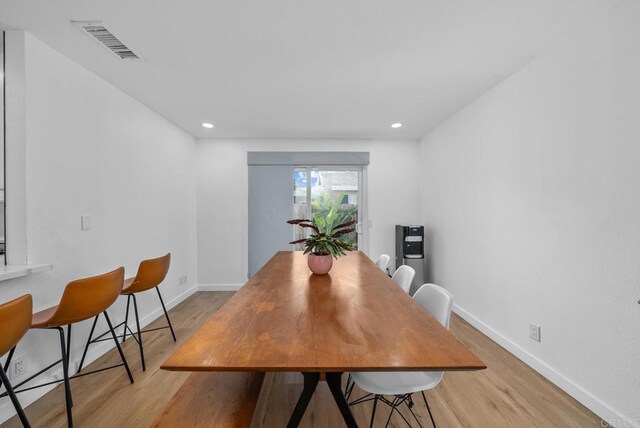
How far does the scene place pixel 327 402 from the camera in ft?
6.01

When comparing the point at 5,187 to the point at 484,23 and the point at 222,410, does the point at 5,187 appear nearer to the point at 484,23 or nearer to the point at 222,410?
the point at 222,410

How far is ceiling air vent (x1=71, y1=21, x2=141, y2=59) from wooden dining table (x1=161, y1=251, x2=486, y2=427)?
198 centimetres

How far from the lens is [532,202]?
2.25 meters

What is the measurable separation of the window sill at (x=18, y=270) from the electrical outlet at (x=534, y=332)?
3.66 meters

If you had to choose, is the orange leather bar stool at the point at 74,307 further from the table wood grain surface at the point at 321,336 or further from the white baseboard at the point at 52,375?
the table wood grain surface at the point at 321,336

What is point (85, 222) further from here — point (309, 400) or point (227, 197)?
point (309, 400)

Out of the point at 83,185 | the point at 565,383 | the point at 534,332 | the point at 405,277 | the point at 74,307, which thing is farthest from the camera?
the point at 83,185

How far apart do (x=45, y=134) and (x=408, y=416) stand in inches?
126

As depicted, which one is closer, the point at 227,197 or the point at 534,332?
the point at 534,332

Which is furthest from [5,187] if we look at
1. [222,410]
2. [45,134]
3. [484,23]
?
[484,23]

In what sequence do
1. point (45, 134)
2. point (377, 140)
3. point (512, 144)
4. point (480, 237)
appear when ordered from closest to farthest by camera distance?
point (45, 134) < point (512, 144) < point (480, 237) < point (377, 140)

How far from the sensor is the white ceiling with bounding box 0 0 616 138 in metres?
1.65

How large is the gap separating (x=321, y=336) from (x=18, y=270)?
2.01 m

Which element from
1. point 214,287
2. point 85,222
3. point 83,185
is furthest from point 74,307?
point 214,287
